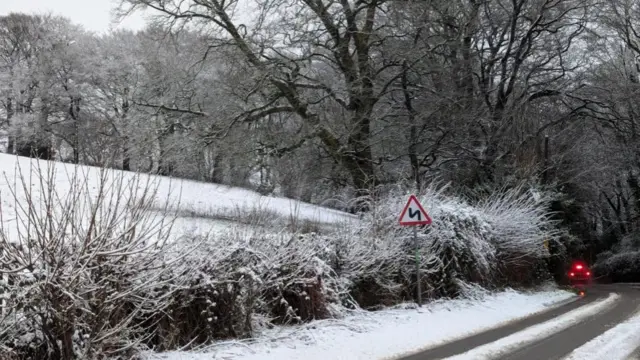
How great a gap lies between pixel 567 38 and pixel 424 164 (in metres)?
9.02

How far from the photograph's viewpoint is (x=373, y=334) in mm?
9625

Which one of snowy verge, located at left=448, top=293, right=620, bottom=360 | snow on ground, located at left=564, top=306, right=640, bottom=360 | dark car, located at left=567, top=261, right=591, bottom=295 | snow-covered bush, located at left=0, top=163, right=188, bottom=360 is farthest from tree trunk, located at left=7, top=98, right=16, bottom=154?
snow on ground, located at left=564, top=306, right=640, bottom=360

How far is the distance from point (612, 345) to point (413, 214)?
178 inches

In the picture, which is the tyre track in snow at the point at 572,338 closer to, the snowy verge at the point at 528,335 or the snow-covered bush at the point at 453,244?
the snowy verge at the point at 528,335

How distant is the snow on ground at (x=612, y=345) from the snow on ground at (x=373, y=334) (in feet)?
6.86

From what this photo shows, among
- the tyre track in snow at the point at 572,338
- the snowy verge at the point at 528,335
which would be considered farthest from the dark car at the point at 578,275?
the tyre track in snow at the point at 572,338

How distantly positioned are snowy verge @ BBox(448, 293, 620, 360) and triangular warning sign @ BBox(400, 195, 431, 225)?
118 inches

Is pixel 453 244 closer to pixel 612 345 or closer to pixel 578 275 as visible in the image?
pixel 612 345

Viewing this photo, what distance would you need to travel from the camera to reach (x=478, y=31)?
2378 centimetres

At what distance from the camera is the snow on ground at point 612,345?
8.16m

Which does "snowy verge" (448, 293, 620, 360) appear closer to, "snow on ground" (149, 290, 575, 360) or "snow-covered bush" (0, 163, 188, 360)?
"snow on ground" (149, 290, 575, 360)

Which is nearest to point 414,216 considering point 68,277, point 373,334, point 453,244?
point 453,244

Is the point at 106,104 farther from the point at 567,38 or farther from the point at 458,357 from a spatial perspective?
the point at 458,357

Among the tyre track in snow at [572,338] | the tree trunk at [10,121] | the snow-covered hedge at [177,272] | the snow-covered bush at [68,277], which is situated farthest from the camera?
the tree trunk at [10,121]
